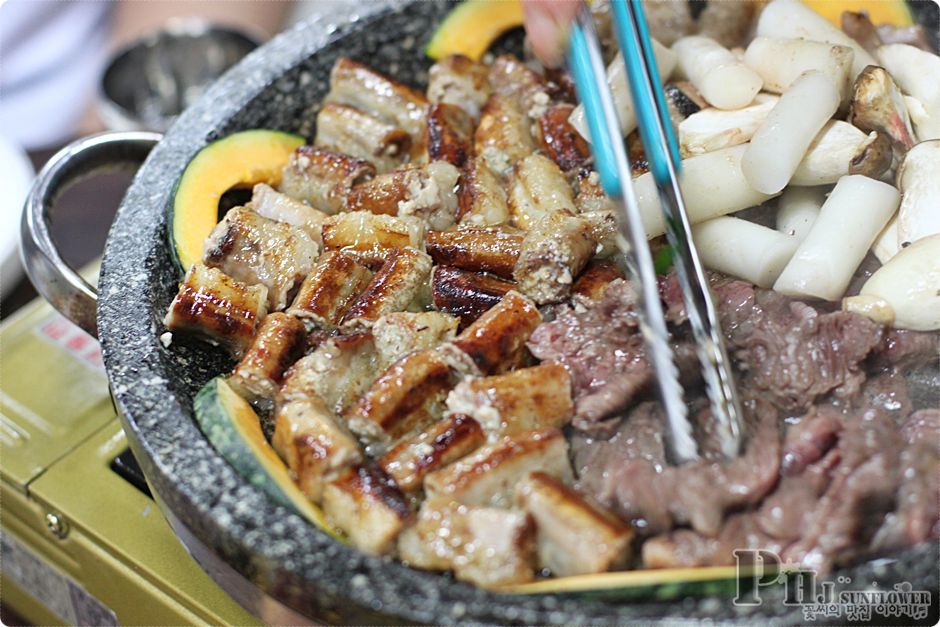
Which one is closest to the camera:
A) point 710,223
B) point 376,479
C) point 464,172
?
point 376,479

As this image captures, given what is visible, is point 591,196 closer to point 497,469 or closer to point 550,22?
point 550,22

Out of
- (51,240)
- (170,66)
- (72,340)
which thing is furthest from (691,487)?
(170,66)

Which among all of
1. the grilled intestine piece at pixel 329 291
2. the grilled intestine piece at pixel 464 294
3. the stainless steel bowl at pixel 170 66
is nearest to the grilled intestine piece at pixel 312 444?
the grilled intestine piece at pixel 329 291

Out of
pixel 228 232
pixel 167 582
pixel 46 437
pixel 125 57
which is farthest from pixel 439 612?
pixel 125 57

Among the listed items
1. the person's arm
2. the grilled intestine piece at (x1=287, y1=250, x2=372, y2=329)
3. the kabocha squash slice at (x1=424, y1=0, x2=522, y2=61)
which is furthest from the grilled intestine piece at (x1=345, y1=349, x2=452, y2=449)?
the person's arm

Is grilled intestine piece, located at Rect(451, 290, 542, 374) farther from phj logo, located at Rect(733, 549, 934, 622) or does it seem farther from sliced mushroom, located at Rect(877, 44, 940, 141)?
sliced mushroom, located at Rect(877, 44, 940, 141)

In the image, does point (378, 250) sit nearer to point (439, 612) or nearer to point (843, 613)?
point (439, 612)
